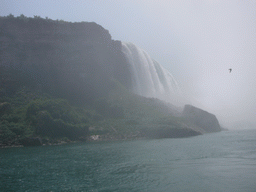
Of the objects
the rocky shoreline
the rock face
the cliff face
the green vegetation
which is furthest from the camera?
the rock face

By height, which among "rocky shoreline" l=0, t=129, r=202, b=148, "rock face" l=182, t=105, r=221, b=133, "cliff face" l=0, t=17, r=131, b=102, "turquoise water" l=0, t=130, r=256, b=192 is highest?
Answer: "cliff face" l=0, t=17, r=131, b=102

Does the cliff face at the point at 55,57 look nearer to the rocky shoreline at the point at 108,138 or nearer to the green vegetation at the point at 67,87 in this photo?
the green vegetation at the point at 67,87

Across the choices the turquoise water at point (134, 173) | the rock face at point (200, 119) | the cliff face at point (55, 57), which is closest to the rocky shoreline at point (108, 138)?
the rock face at point (200, 119)

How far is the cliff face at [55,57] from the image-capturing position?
6775 centimetres

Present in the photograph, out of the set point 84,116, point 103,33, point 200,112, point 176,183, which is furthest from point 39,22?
point 176,183

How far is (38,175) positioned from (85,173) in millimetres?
3966

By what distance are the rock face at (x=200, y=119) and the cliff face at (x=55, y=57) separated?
28227 mm

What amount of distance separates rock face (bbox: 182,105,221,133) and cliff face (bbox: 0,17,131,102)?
28227mm

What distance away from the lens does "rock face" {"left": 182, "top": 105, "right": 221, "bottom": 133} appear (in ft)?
229

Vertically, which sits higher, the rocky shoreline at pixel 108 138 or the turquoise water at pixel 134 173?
the turquoise water at pixel 134 173

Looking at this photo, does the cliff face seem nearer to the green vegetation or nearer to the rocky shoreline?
the green vegetation

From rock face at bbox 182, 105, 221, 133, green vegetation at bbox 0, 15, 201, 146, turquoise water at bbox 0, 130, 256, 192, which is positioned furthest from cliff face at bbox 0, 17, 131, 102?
turquoise water at bbox 0, 130, 256, 192

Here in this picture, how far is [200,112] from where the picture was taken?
7200 cm

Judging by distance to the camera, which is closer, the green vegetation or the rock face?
the green vegetation
